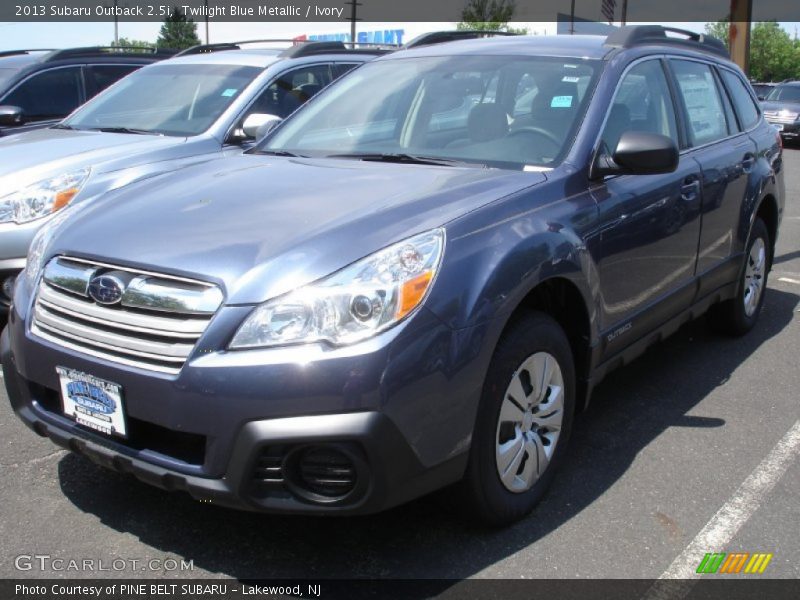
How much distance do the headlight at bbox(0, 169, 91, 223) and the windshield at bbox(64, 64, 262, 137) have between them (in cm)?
110

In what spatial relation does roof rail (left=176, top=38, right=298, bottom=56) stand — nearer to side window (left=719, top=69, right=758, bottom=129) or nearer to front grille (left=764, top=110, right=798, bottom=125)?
side window (left=719, top=69, right=758, bottom=129)

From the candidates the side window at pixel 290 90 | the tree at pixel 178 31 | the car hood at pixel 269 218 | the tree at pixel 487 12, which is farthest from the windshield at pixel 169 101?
the tree at pixel 178 31

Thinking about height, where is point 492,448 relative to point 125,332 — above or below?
below

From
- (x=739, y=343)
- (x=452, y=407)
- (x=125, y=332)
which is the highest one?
(x=125, y=332)

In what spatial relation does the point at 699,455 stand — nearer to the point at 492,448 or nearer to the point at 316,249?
the point at 492,448

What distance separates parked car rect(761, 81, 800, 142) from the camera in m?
21.0

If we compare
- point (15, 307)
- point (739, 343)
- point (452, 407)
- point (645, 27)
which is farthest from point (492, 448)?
point (739, 343)

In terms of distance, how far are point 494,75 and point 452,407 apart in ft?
6.12

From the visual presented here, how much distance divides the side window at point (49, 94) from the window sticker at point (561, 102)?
5.59m

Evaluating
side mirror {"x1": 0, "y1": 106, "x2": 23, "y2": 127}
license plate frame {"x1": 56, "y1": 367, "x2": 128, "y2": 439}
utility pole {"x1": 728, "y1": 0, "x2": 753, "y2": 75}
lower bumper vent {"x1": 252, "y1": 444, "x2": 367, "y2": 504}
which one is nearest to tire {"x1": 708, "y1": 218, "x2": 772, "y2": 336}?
lower bumper vent {"x1": 252, "y1": 444, "x2": 367, "y2": 504}

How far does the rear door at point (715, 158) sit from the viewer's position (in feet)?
14.4

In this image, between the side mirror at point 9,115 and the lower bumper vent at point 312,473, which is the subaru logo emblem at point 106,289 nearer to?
the lower bumper vent at point 312,473

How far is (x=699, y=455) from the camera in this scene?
3.75m

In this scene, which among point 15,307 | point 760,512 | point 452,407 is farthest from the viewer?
point 760,512
